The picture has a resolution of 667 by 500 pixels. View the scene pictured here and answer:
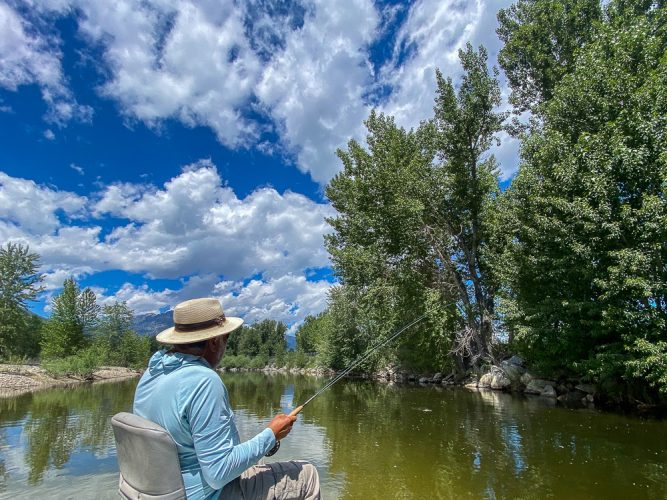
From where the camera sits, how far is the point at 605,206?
13.1 meters

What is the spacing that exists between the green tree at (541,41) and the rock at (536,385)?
1582 cm

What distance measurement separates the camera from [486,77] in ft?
77.3

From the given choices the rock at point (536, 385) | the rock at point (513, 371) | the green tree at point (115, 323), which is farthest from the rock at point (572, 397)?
the green tree at point (115, 323)

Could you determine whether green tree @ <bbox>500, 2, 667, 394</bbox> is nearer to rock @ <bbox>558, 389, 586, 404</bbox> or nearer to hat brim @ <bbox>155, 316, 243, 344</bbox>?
rock @ <bbox>558, 389, 586, 404</bbox>

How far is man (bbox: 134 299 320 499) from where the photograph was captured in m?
2.46

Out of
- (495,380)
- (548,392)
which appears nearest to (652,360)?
(548,392)

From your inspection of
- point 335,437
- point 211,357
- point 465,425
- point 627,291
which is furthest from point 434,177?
point 211,357

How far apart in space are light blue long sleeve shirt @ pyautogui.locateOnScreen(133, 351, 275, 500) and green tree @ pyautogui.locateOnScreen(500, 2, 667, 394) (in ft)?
43.9

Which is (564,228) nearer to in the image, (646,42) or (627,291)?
(627,291)

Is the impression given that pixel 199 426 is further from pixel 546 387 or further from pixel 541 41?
pixel 541 41

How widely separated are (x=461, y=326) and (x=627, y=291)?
1495cm

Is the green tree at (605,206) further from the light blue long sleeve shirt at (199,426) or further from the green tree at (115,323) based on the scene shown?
the green tree at (115,323)

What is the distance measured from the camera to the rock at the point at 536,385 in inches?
851

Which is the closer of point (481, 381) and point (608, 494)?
point (608, 494)
